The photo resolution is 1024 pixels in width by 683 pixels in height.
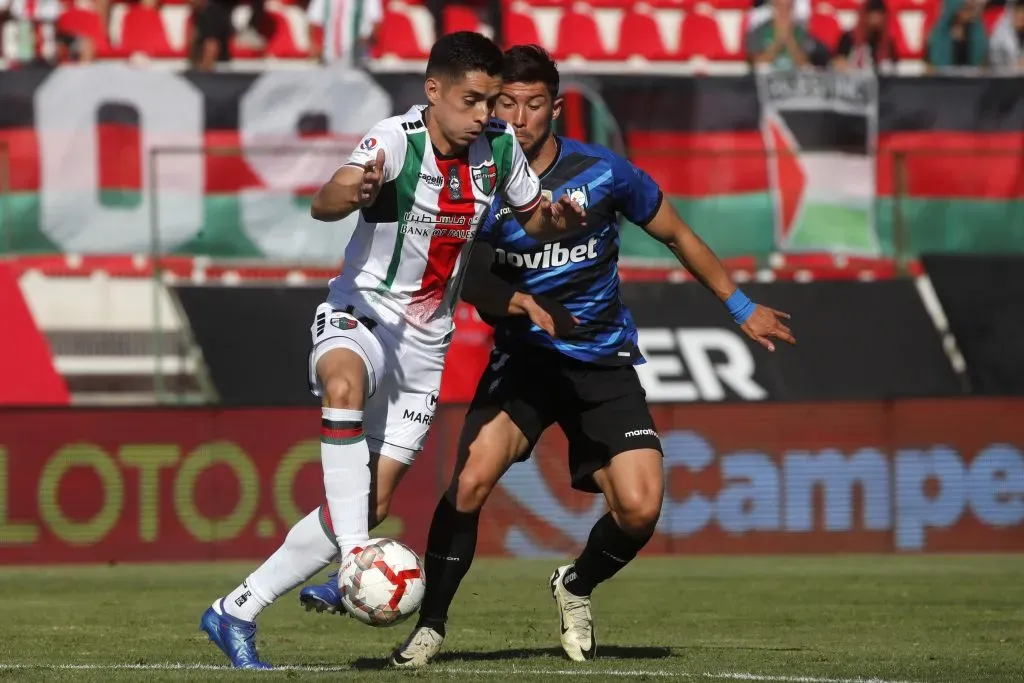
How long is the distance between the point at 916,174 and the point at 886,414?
3.07 meters

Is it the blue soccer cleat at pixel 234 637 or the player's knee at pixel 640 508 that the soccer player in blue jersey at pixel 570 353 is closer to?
the player's knee at pixel 640 508

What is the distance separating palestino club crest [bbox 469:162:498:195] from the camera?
23.1 feet

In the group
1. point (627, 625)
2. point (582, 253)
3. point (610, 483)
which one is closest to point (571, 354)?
point (582, 253)

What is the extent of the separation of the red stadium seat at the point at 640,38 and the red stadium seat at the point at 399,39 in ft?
7.51

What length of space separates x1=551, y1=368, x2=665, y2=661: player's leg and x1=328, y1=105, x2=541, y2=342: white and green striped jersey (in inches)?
40.2

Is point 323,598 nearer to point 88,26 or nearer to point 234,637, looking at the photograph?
point 234,637

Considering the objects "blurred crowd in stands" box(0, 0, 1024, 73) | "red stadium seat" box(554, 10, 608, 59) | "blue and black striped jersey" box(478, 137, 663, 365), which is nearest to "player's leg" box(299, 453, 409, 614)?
"blue and black striped jersey" box(478, 137, 663, 365)

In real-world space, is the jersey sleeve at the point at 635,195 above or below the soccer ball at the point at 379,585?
above

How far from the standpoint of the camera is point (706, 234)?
16.5 m

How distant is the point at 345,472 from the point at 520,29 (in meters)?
13.1

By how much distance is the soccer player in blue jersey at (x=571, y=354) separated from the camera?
25.1 feet

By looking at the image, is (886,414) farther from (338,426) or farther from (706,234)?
(338,426)

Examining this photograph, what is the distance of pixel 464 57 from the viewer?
676cm

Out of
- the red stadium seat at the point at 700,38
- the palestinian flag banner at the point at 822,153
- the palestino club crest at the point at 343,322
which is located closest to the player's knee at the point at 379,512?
the palestino club crest at the point at 343,322
